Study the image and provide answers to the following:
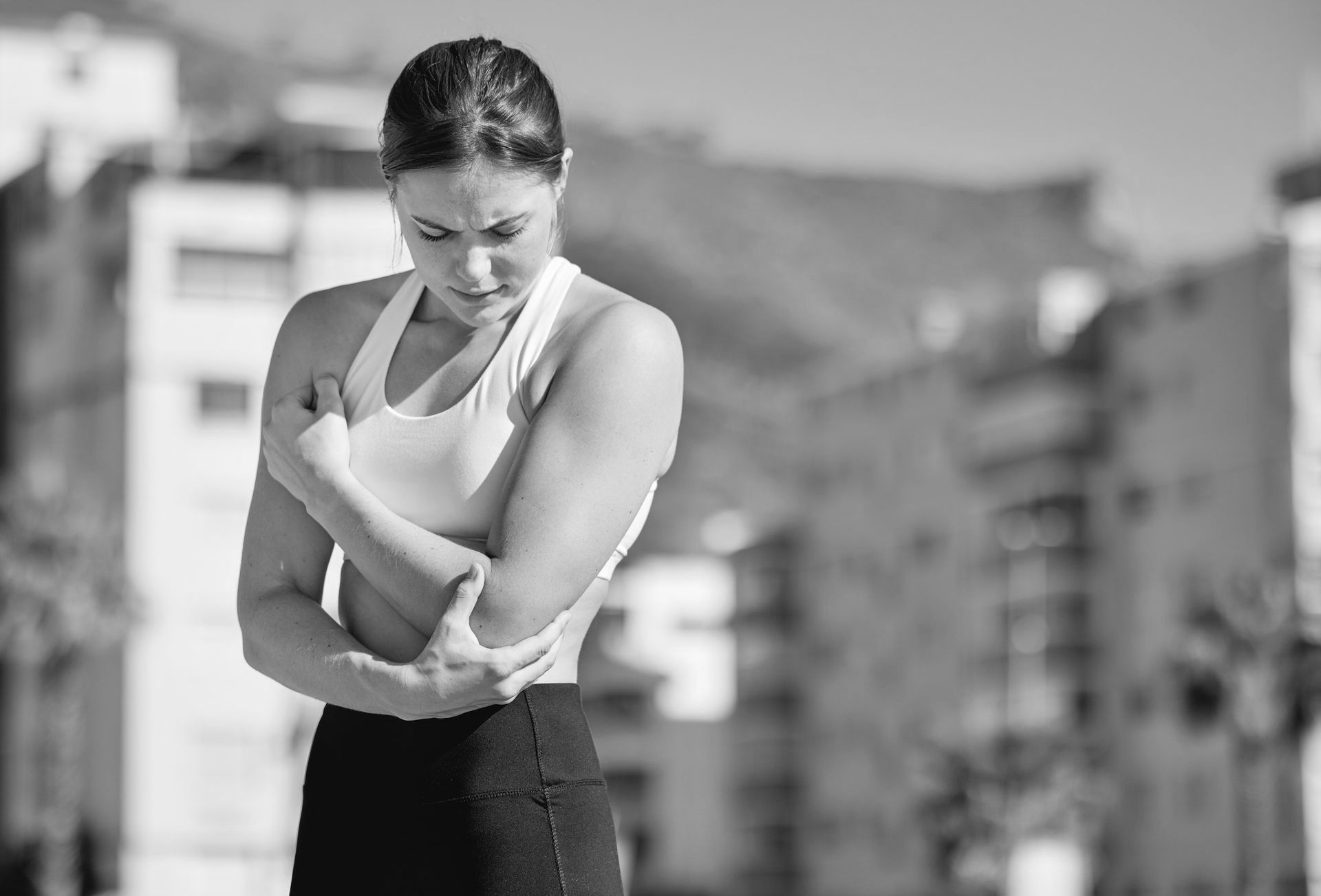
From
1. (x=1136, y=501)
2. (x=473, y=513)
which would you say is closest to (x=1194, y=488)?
(x=1136, y=501)

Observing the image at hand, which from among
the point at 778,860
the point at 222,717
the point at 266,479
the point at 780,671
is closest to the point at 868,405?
the point at 780,671

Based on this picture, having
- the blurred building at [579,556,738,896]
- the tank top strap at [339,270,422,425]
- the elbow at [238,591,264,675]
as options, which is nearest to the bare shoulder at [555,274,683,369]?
the tank top strap at [339,270,422,425]

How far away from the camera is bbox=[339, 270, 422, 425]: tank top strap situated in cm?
288

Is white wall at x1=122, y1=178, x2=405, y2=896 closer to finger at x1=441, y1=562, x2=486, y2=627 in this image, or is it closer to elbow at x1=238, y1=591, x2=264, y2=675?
elbow at x1=238, y1=591, x2=264, y2=675

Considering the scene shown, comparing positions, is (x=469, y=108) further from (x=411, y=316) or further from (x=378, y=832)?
(x=378, y=832)

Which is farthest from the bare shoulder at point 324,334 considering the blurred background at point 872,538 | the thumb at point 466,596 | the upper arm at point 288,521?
the blurred background at point 872,538

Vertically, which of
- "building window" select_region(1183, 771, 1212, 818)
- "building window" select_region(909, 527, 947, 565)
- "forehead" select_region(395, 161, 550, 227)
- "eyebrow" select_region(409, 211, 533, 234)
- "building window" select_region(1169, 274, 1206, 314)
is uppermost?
"building window" select_region(1169, 274, 1206, 314)

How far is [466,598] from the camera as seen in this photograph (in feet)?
8.79

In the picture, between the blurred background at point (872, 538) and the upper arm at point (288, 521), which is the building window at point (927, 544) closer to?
the blurred background at point (872, 538)

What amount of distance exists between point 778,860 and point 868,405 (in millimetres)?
16132

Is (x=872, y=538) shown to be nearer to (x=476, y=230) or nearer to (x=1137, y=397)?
(x=1137, y=397)

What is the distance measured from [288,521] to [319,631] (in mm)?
210

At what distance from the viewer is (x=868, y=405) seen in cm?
6856

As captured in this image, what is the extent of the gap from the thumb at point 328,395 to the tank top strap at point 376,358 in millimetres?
19
